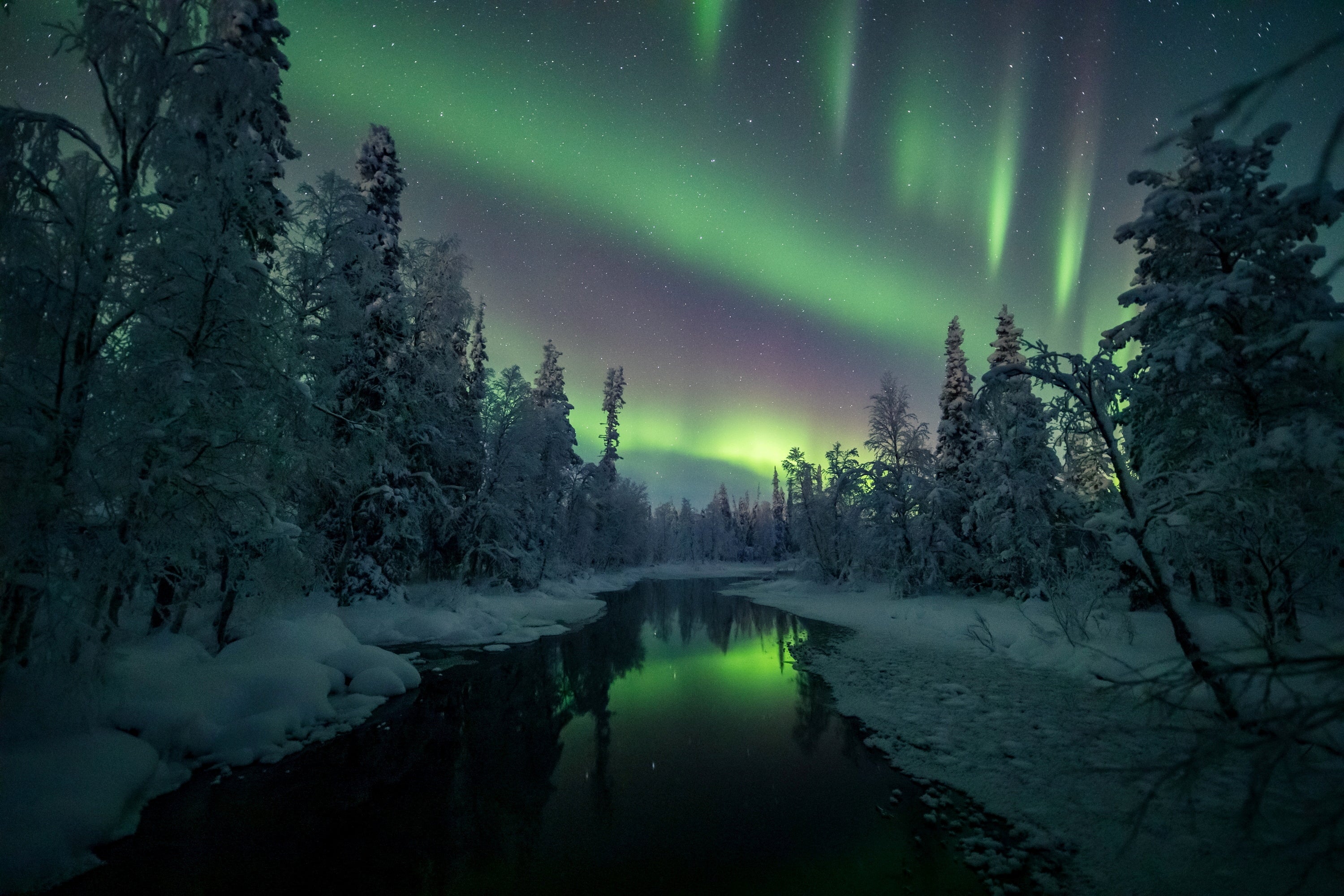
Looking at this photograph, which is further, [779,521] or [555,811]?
[779,521]

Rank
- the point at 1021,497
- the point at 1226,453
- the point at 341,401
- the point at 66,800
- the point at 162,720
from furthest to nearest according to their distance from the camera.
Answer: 1. the point at 1021,497
2. the point at 341,401
3. the point at 1226,453
4. the point at 162,720
5. the point at 66,800

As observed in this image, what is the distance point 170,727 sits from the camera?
328 inches

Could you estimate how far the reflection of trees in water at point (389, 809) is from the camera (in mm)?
5941

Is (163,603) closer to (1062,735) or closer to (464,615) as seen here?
(464,615)

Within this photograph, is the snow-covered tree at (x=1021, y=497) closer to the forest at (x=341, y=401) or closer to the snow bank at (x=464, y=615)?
the forest at (x=341, y=401)

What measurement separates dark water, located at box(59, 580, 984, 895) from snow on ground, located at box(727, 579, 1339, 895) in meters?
1.18

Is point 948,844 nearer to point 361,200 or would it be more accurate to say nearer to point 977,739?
point 977,739

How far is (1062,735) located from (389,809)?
10214 millimetres

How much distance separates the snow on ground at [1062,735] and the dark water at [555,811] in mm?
1178

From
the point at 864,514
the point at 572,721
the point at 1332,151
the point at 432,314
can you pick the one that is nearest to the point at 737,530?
the point at 864,514

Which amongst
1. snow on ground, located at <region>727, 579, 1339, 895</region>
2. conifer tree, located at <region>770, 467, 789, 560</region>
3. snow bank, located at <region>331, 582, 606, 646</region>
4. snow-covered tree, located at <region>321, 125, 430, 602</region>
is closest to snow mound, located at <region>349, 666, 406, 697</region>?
snow bank, located at <region>331, 582, 606, 646</region>

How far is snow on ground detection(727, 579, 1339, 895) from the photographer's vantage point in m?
5.64

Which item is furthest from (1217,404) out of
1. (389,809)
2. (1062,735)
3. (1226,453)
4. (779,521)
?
(779,521)

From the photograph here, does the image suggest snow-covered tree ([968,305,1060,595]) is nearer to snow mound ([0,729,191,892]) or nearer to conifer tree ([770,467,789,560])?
snow mound ([0,729,191,892])
